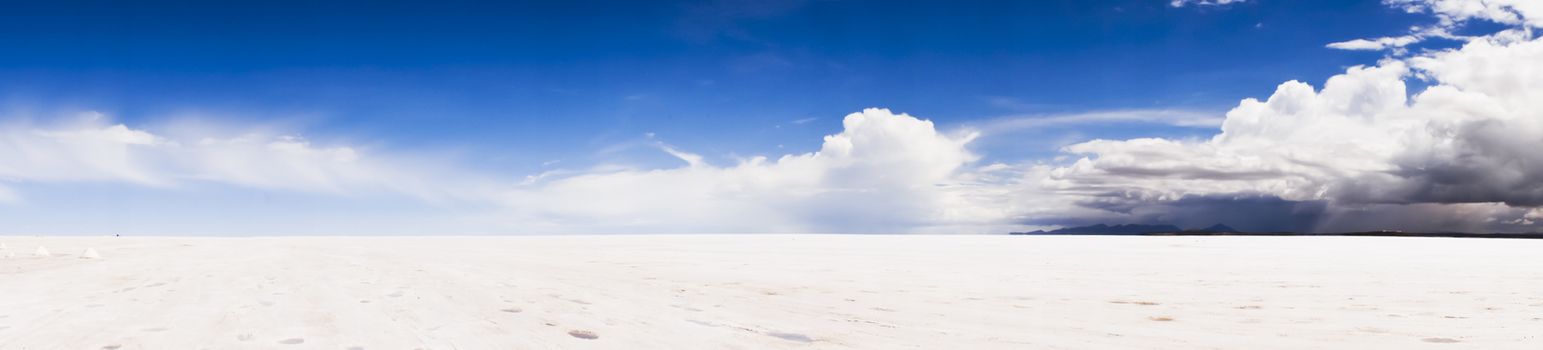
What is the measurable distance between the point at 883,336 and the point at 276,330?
604 cm

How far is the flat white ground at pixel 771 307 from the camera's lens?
827cm

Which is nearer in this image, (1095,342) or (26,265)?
(1095,342)

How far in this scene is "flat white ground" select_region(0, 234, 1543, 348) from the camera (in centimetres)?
827

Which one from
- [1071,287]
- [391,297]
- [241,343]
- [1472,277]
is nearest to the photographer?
[241,343]

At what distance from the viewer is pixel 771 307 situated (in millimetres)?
11180

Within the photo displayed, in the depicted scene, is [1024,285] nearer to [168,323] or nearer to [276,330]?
[276,330]

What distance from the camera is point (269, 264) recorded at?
65.6 ft

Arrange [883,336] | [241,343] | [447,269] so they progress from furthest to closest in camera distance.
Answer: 1. [447,269]
2. [883,336]
3. [241,343]

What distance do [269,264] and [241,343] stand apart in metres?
14.0

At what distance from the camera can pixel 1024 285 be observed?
14.6m

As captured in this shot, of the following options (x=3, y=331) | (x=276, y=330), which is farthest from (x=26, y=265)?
(x=276, y=330)

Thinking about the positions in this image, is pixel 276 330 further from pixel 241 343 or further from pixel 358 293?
pixel 358 293

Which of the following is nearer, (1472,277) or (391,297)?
(391,297)

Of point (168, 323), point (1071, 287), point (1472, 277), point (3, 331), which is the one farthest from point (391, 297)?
point (1472, 277)
